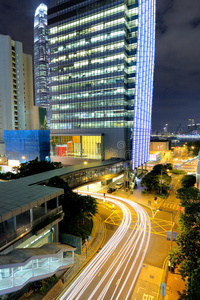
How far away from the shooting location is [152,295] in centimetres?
1691

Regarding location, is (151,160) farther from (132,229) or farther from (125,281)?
(125,281)

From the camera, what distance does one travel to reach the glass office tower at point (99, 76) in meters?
61.5

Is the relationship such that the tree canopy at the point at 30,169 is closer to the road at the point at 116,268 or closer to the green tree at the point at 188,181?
the road at the point at 116,268

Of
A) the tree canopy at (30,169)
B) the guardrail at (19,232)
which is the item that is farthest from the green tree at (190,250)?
the tree canopy at (30,169)

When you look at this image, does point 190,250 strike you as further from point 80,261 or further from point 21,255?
point 21,255

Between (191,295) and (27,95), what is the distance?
11668 cm

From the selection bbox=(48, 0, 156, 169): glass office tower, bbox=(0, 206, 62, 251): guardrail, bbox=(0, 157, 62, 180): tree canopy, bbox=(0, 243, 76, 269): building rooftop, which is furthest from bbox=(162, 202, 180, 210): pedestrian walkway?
bbox=(0, 243, 76, 269): building rooftop

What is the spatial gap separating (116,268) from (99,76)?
60.5m

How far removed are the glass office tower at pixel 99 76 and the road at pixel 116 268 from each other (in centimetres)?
3699

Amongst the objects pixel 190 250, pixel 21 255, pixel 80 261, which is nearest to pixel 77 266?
pixel 80 261

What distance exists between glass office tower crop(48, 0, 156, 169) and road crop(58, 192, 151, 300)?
36993 millimetres

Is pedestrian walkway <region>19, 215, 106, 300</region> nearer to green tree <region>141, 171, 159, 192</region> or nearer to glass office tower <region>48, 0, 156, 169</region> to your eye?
green tree <region>141, 171, 159, 192</region>

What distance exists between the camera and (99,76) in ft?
213

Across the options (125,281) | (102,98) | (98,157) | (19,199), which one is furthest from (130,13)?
(125,281)
